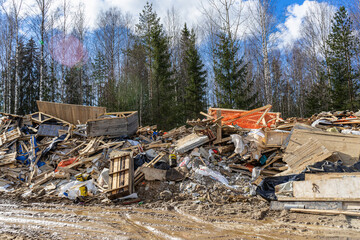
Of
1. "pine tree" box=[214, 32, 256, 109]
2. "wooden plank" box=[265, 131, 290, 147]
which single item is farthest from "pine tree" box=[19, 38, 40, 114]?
"wooden plank" box=[265, 131, 290, 147]

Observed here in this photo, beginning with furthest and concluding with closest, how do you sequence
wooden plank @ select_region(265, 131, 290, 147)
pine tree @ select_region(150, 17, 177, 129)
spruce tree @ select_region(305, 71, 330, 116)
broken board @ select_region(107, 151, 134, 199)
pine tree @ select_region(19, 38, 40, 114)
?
pine tree @ select_region(19, 38, 40, 114) < spruce tree @ select_region(305, 71, 330, 116) < pine tree @ select_region(150, 17, 177, 129) < wooden plank @ select_region(265, 131, 290, 147) < broken board @ select_region(107, 151, 134, 199)

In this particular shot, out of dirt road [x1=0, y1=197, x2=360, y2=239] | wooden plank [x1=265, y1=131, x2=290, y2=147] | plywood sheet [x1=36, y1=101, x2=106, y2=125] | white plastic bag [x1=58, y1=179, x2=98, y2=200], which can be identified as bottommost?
white plastic bag [x1=58, y1=179, x2=98, y2=200]

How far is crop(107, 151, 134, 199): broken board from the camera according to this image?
6312mm

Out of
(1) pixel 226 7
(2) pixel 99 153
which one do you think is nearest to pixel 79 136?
(2) pixel 99 153

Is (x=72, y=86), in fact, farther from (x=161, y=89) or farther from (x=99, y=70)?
(x=161, y=89)

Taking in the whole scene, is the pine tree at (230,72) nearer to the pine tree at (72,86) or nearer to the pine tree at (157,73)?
the pine tree at (157,73)

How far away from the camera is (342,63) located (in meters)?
20.8

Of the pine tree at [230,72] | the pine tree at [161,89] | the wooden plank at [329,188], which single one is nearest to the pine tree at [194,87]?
the pine tree at [161,89]

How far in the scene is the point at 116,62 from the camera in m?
27.7

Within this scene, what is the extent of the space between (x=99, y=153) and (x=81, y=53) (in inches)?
806

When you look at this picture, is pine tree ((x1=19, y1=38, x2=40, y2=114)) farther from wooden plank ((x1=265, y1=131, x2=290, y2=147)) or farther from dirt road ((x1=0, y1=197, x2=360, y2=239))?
wooden plank ((x1=265, y1=131, x2=290, y2=147))

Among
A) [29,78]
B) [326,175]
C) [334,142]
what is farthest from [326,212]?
[29,78]

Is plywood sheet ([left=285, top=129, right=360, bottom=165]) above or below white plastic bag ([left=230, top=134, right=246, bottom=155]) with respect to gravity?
above

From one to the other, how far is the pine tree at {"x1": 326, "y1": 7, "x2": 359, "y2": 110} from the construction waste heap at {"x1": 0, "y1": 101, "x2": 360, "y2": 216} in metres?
13.3
